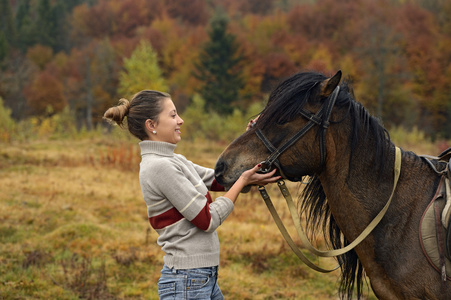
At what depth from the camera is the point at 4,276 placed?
16.6ft

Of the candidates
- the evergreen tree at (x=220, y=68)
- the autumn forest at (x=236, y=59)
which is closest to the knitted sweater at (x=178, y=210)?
the autumn forest at (x=236, y=59)

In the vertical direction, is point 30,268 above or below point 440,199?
below

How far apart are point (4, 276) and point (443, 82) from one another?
35.7 m

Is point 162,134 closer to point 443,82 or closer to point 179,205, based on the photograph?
point 179,205

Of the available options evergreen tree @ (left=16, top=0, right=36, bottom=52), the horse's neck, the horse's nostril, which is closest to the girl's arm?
the horse's nostril

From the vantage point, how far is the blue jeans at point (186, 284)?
7.29ft

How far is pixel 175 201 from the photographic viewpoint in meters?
2.19

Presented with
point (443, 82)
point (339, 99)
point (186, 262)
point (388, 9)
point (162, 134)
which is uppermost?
point (388, 9)

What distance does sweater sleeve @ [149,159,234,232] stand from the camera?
2.17 m

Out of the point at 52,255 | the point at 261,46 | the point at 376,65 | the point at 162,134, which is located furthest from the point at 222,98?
the point at 162,134

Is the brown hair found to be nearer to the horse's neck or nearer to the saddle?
the horse's neck

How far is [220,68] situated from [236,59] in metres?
1.95

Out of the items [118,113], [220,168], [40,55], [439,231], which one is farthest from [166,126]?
[40,55]

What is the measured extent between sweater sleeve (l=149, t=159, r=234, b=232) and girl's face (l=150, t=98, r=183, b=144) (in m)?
0.19
